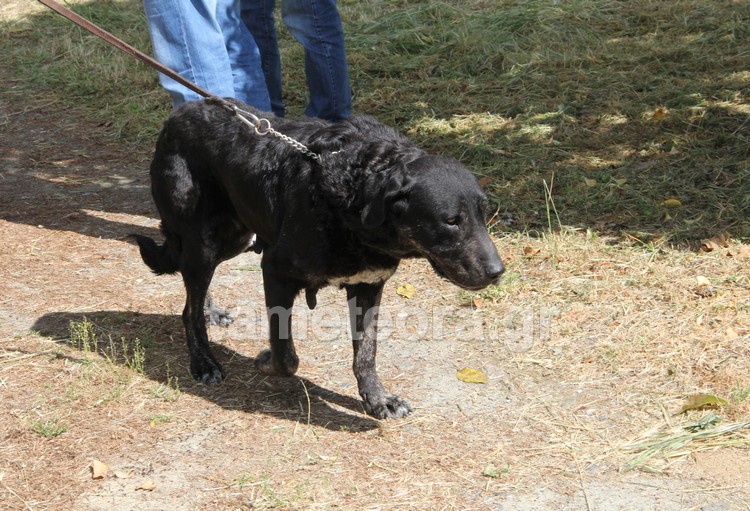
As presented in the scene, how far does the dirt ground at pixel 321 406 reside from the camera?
348 centimetres

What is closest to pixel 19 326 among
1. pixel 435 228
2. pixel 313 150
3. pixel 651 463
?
pixel 313 150

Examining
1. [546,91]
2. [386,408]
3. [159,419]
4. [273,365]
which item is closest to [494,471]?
[386,408]

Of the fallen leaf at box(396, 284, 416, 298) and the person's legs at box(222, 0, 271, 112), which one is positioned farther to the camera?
the person's legs at box(222, 0, 271, 112)

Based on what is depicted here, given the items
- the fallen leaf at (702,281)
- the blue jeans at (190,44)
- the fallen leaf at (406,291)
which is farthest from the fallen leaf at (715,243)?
the blue jeans at (190,44)

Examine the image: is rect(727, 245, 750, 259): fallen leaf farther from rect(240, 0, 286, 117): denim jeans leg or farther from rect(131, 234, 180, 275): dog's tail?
rect(240, 0, 286, 117): denim jeans leg

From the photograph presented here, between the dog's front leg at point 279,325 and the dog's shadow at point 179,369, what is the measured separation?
0.14 metres

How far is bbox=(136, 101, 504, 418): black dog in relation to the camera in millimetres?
3422

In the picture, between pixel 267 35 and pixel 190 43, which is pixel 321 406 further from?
pixel 267 35

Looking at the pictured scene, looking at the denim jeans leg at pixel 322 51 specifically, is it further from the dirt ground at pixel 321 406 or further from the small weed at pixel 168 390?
the small weed at pixel 168 390

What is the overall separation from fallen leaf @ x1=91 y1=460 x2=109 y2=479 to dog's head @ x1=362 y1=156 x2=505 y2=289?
146cm

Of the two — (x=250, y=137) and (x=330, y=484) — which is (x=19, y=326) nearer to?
(x=250, y=137)

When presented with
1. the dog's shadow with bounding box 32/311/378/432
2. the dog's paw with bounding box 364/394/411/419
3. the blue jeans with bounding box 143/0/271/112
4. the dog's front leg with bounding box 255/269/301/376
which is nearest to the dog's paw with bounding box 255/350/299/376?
the dog's front leg with bounding box 255/269/301/376

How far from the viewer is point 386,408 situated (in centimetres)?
401

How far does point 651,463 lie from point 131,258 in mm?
3534
